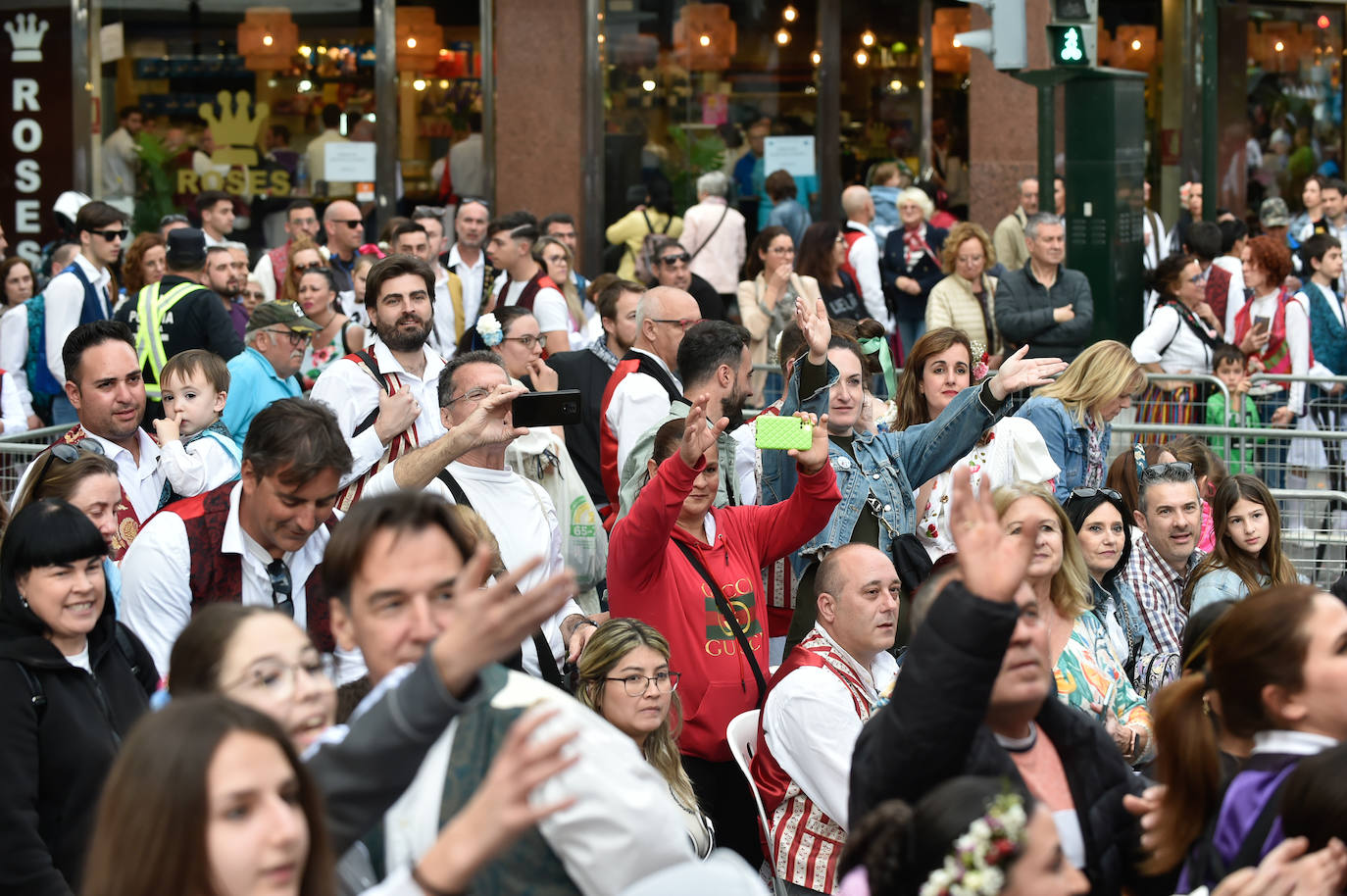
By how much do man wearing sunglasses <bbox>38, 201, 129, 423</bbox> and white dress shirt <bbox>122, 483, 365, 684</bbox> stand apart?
20.3ft

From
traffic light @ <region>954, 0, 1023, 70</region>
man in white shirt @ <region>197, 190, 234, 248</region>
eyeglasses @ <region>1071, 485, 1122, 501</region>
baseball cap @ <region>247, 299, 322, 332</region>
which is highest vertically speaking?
traffic light @ <region>954, 0, 1023, 70</region>

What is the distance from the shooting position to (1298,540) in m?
8.73

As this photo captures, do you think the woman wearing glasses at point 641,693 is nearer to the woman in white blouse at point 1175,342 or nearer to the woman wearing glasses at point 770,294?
the woman in white blouse at point 1175,342

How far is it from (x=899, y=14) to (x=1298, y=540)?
451 inches

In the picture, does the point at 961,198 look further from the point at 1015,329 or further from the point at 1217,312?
the point at 1015,329

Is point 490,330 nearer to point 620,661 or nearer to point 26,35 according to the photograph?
point 620,661

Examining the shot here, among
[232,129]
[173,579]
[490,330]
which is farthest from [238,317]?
[232,129]

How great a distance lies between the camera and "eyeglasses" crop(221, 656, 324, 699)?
3090 millimetres

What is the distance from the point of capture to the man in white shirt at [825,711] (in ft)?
16.5

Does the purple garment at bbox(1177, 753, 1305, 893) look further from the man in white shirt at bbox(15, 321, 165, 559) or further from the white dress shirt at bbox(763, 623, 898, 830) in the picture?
the man in white shirt at bbox(15, 321, 165, 559)

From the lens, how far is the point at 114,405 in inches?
247

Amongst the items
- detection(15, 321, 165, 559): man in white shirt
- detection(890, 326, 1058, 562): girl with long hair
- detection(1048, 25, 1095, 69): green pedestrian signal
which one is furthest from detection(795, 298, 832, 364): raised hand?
detection(1048, 25, 1095, 69): green pedestrian signal

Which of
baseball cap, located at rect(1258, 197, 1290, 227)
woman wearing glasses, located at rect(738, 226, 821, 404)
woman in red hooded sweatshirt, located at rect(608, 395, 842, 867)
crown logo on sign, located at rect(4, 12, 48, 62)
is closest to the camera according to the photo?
woman in red hooded sweatshirt, located at rect(608, 395, 842, 867)

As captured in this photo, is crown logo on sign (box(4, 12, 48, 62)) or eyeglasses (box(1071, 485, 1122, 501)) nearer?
eyeglasses (box(1071, 485, 1122, 501))
